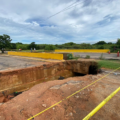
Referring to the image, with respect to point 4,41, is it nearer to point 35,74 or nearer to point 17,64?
point 17,64

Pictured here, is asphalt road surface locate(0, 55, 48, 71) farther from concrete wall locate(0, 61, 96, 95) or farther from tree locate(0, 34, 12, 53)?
tree locate(0, 34, 12, 53)

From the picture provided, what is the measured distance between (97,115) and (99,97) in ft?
3.26

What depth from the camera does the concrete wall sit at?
5705mm

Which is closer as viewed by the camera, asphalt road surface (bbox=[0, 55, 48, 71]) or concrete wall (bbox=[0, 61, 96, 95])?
concrete wall (bbox=[0, 61, 96, 95])

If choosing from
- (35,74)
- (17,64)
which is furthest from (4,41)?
(35,74)

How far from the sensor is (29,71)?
665cm

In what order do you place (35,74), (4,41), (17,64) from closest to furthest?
(35,74) → (17,64) → (4,41)

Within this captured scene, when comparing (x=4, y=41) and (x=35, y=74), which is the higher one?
(x=4, y=41)

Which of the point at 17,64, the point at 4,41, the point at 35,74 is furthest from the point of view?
the point at 4,41

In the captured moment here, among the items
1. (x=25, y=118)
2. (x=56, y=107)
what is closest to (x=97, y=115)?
(x=56, y=107)

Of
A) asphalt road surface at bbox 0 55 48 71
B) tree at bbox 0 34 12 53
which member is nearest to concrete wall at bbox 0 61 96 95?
asphalt road surface at bbox 0 55 48 71

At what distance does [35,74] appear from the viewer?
7.02 metres

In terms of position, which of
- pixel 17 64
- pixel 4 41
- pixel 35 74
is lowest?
pixel 35 74

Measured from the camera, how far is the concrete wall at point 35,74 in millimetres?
5705
